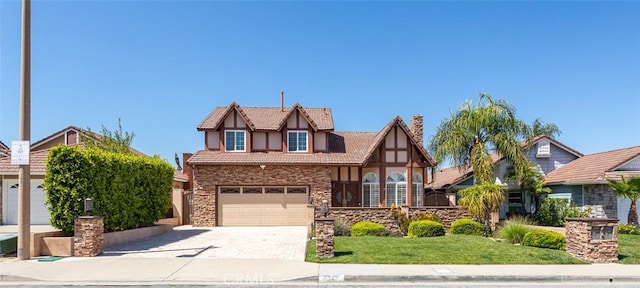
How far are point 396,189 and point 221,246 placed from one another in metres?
11.2

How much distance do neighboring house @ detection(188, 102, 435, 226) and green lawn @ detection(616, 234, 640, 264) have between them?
9099 millimetres

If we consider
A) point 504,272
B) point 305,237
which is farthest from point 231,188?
point 504,272

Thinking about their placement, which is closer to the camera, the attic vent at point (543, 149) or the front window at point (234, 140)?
the front window at point (234, 140)

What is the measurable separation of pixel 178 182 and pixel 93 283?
17.7 m

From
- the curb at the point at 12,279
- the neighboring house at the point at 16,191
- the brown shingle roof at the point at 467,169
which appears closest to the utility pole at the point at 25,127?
the curb at the point at 12,279

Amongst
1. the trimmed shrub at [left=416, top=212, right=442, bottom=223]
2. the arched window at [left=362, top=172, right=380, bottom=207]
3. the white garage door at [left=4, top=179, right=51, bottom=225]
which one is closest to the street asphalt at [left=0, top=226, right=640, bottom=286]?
the trimmed shrub at [left=416, top=212, right=442, bottom=223]

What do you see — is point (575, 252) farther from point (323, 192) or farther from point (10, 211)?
point (10, 211)

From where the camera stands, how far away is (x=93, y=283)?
374 inches

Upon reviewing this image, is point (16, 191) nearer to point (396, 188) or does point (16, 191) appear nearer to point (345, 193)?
point (345, 193)

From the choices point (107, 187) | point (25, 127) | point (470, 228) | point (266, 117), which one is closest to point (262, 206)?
point (266, 117)

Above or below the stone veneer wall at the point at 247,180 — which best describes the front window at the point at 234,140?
above

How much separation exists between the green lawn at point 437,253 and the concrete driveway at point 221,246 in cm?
95

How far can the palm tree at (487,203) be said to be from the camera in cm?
1928

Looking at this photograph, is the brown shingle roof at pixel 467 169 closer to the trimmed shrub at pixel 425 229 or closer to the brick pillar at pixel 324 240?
the trimmed shrub at pixel 425 229
